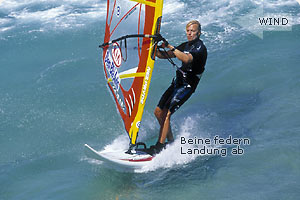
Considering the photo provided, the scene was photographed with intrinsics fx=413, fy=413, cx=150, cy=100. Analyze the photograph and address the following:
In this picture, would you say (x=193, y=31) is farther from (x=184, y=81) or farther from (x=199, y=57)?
(x=184, y=81)

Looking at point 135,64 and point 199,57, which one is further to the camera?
point 199,57

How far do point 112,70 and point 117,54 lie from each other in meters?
0.36

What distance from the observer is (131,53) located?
539 cm

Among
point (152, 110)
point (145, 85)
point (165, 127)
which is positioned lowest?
point (152, 110)

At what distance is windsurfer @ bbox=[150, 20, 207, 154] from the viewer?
550 centimetres

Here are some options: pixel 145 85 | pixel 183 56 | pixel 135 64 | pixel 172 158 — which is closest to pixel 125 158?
pixel 172 158

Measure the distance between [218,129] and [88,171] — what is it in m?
2.19

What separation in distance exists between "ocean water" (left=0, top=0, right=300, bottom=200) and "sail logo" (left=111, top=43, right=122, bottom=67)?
1.42 metres

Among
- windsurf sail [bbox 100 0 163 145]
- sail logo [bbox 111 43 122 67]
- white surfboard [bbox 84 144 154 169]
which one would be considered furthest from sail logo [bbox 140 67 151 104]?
white surfboard [bbox 84 144 154 169]

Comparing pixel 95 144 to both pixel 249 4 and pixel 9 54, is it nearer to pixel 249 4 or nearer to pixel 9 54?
pixel 9 54

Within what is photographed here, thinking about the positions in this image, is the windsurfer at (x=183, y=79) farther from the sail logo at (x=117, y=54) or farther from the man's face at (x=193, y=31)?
the sail logo at (x=117, y=54)

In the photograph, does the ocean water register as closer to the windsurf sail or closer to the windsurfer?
the windsurfer

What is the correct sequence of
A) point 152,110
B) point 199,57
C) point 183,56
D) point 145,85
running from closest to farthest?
1. point 145,85
2. point 183,56
3. point 199,57
4. point 152,110

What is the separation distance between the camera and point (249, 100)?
7.49 m
